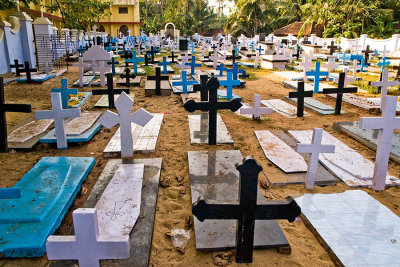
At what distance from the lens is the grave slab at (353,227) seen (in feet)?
8.16

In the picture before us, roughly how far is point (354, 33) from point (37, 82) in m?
22.0

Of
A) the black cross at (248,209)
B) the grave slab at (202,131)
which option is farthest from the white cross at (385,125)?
the grave slab at (202,131)

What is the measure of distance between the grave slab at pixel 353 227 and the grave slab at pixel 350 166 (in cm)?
40

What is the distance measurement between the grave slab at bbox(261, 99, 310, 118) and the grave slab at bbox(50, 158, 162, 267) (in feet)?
12.5

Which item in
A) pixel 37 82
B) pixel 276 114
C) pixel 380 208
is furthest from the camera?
pixel 37 82

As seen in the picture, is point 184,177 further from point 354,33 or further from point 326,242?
point 354,33

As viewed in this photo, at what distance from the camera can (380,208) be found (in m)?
3.15

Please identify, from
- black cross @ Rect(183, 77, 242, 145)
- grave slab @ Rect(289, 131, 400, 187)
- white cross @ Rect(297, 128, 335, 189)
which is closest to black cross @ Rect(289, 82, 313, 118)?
grave slab @ Rect(289, 131, 400, 187)

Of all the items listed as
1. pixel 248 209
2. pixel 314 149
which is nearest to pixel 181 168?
pixel 314 149

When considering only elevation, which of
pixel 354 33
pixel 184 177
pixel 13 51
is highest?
pixel 354 33

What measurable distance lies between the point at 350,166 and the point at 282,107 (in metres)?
3.51

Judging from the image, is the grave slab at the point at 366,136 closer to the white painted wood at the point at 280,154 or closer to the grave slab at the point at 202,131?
the white painted wood at the point at 280,154

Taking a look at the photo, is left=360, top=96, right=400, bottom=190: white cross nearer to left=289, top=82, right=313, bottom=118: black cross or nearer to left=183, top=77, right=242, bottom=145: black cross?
left=183, top=77, right=242, bottom=145: black cross

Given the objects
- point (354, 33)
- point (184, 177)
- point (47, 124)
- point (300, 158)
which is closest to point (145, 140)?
point (184, 177)
